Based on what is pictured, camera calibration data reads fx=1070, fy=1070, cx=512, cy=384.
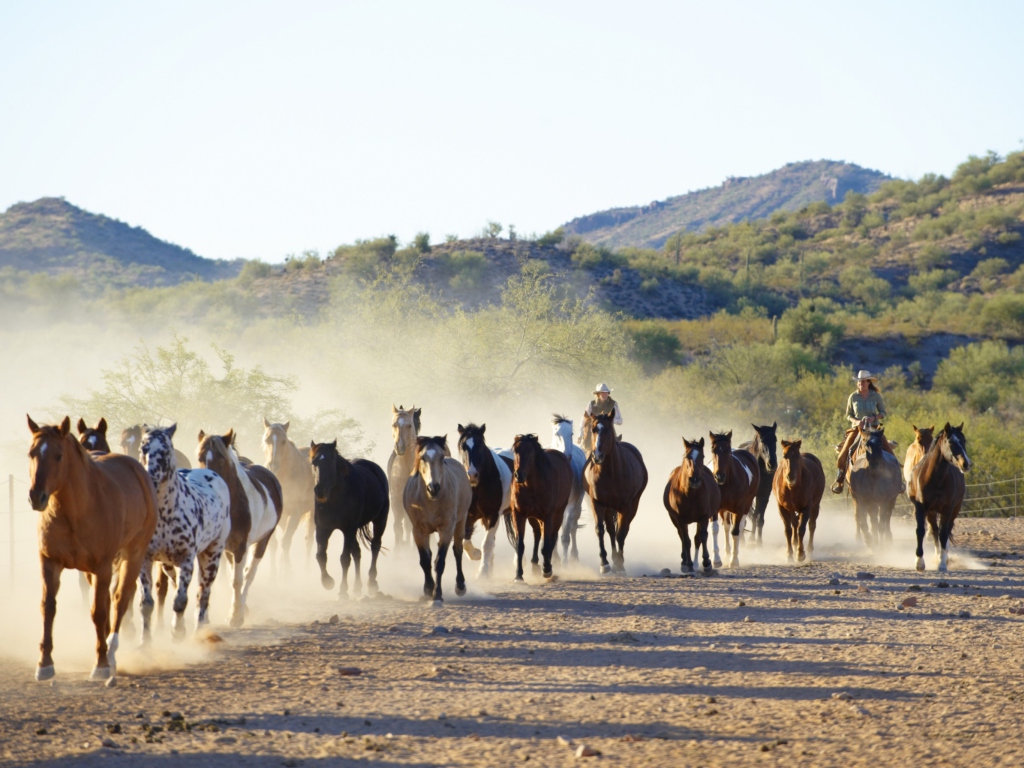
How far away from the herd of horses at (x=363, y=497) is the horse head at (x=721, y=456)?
0.03 metres

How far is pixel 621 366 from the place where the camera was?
128 ft

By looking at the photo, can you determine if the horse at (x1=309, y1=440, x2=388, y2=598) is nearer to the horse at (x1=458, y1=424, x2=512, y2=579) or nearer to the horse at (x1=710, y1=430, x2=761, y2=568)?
the horse at (x1=458, y1=424, x2=512, y2=579)

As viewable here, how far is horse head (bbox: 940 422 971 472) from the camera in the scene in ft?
51.7

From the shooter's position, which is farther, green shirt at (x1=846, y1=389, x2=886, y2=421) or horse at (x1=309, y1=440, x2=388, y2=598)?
green shirt at (x1=846, y1=389, x2=886, y2=421)

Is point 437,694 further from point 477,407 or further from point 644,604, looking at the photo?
point 477,407

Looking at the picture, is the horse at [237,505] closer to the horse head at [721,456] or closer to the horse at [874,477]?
the horse head at [721,456]

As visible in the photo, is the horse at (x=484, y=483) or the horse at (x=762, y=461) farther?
the horse at (x=762, y=461)

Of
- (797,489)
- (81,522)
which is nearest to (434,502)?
(81,522)

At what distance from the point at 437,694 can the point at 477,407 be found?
26.8 meters

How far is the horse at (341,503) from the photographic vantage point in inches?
534

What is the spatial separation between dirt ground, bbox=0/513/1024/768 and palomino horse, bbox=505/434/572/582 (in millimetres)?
1582

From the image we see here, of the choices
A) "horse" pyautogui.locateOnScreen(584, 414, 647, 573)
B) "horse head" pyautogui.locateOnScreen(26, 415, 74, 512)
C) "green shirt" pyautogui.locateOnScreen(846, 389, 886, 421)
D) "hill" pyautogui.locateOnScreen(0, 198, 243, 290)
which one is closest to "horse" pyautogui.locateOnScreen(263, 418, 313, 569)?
"horse" pyautogui.locateOnScreen(584, 414, 647, 573)

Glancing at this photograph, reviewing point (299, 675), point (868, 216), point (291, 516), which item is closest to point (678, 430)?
point (291, 516)

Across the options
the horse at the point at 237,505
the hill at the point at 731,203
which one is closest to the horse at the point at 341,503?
the horse at the point at 237,505
